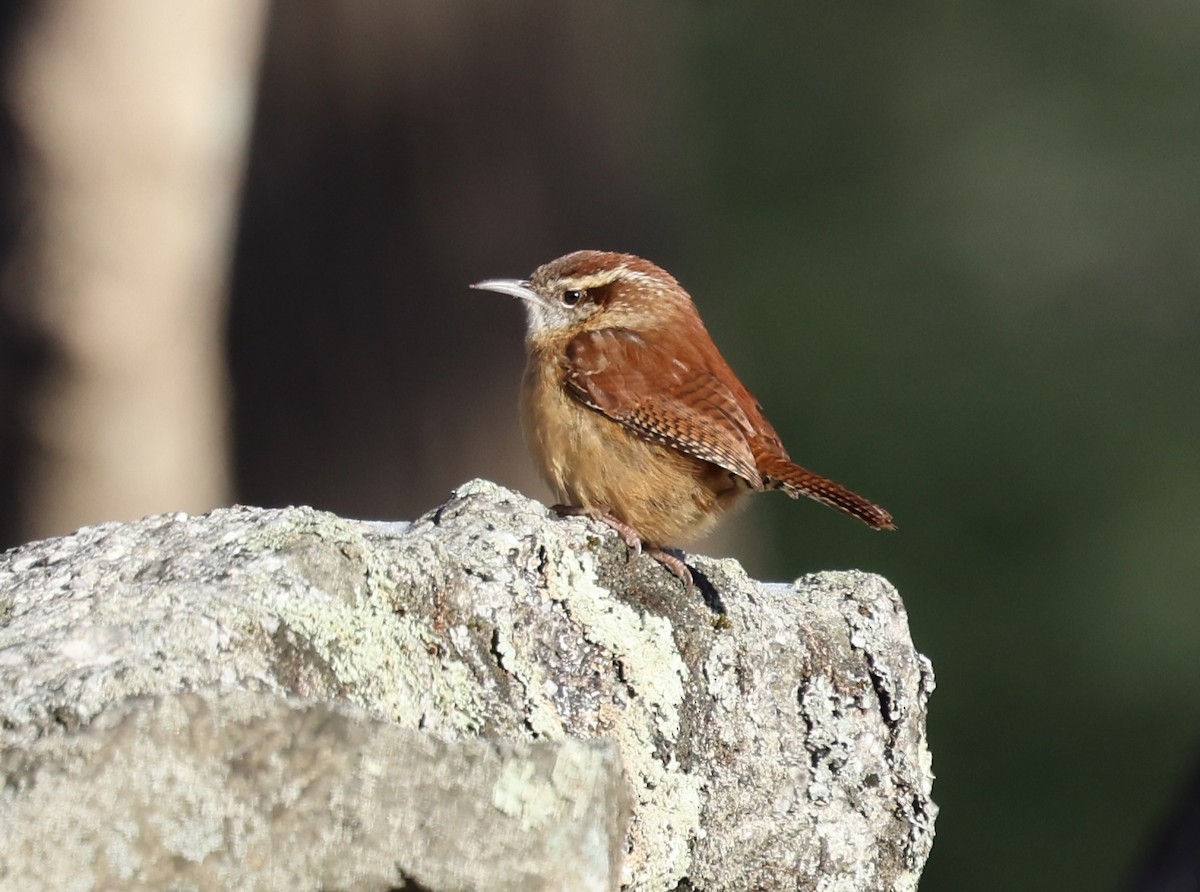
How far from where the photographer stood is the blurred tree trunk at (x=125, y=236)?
5.48 meters

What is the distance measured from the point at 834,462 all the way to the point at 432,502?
7.18 metres

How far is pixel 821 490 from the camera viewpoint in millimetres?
3734

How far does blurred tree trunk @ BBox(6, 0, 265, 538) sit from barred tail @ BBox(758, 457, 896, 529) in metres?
2.57

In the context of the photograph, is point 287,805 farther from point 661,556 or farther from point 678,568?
point 661,556

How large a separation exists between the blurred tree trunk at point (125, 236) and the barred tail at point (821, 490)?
2.57 m

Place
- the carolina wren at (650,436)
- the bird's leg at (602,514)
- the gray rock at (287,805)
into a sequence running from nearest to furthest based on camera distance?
1. the gray rock at (287,805)
2. the bird's leg at (602,514)
3. the carolina wren at (650,436)

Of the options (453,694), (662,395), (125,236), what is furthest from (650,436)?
(125,236)

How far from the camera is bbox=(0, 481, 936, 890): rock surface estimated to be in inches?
59.2

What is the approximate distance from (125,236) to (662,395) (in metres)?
2.52

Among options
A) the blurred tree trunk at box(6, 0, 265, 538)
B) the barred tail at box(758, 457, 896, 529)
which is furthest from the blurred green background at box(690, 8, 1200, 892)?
the barred tail at box(758, 457, 896, 529)

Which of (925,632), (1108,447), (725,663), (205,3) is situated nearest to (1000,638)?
(925,632)

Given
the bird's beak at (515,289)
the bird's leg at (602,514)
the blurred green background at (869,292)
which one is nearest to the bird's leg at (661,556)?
the bird's leg at (602,514)

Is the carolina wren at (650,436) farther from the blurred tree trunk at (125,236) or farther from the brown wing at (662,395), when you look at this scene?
the blurred tree trunk at (125,236)

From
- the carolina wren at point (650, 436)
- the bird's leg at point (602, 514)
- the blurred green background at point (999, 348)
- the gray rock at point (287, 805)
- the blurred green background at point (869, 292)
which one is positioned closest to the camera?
the gray rock at point (287, 805)
